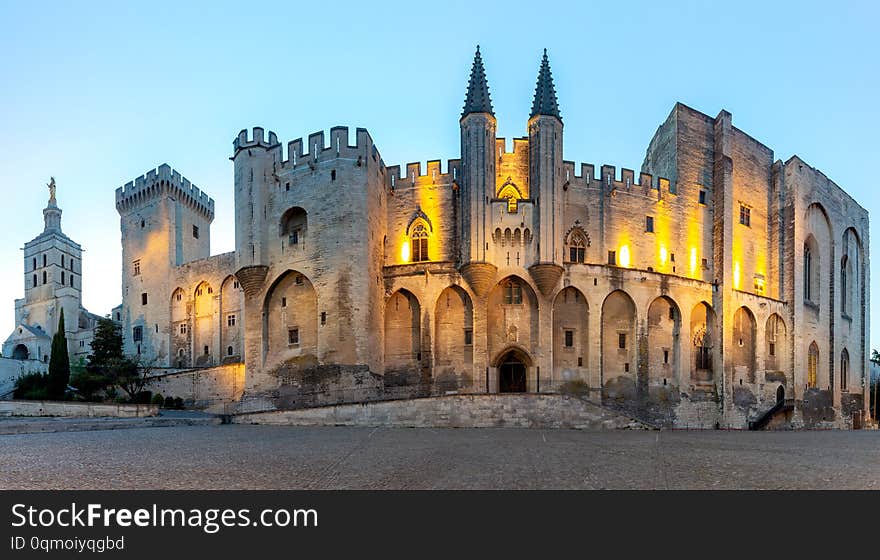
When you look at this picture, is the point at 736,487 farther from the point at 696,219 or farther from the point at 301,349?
the point at 696,219

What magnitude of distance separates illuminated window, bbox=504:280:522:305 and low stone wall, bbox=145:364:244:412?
16.1 metres

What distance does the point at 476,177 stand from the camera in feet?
96.7

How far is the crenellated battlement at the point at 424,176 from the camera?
31547 mm

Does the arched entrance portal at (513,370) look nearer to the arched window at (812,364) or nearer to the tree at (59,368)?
the arched window at (812,364)

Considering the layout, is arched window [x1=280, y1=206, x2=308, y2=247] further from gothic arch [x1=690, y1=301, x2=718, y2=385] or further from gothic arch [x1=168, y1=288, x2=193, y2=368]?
gothic arch [x1=690, y1=301, x2=718, y2=385]

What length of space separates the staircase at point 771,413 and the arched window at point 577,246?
1434 cm

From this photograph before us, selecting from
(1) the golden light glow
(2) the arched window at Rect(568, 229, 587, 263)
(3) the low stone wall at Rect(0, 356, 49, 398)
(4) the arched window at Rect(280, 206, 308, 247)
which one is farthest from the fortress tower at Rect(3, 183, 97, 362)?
(1) the golden light glow

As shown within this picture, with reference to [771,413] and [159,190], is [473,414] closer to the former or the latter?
[771,413]

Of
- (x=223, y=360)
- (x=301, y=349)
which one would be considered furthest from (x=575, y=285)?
(x=223, y=360)

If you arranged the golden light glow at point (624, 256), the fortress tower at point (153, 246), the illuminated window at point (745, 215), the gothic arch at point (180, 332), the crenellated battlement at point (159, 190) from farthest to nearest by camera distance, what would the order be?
the crenellated battlement at point (159, 190)
the fortress tower at point (153, 246)
the gothic arch at point (180, 332)
the illuminated window at point (745, 215)
the golden light glow at point (624, 256)

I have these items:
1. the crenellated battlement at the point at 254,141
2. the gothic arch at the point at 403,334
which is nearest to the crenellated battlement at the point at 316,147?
the crenellated battlement at the point at 254,141

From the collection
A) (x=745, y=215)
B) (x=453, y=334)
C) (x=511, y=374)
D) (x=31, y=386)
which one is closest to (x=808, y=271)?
(x=745, y=215)

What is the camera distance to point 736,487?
24.7 feet

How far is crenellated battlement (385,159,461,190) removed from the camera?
104ft
